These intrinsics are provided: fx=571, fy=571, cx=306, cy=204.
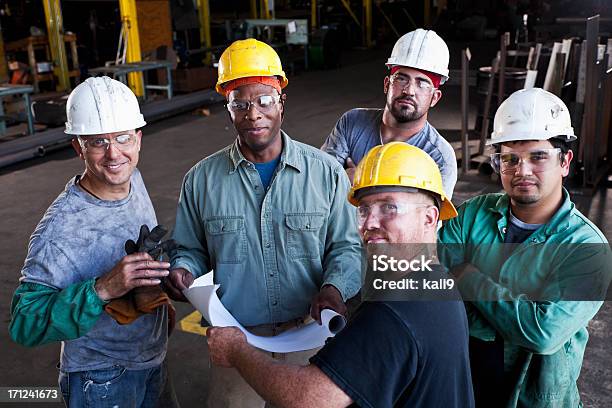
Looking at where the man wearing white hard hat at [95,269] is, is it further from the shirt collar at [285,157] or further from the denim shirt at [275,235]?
the shirt collar at [285,157]

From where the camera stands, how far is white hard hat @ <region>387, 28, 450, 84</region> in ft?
10.5

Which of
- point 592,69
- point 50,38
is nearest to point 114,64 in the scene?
point 50,38

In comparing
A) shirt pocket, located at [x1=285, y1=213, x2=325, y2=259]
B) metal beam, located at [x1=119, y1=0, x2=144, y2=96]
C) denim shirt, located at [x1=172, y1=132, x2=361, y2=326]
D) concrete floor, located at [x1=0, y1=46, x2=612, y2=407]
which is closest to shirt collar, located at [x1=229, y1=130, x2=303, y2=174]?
denim shirt, located at [x1=172, y1=132, x2=361, y2=326]

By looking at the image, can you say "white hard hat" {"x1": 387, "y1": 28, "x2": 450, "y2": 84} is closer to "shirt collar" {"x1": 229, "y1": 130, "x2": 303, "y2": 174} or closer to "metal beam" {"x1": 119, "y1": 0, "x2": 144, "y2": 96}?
"shirt collar" {"x1": 229, "y1": 130, "x2": 303, "y2": 174}

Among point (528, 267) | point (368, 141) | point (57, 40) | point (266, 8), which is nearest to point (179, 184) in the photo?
point (368, 141)

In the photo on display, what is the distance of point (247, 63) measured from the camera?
2375mm

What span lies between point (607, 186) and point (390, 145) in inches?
250

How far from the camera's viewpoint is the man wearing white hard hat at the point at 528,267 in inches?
72.4

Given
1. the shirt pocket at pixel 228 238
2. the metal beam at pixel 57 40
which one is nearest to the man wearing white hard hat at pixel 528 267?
the shirt pocket at pixel 228 238

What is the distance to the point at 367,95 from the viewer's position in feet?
41.7

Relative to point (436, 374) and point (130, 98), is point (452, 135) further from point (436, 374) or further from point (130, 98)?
point (436, 374)

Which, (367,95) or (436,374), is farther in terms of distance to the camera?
(367,95)

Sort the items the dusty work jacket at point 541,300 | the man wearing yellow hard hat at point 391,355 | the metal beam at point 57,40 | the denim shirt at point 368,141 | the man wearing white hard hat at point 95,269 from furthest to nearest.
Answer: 1. the metal beam at point 57,40
2. the denim shirt at point 368,141
3. the man wearing white hard hat at point 95,269
4. the dusty work jacket at point 541,300
5. the man wearing yellow hard hat at point 391,355

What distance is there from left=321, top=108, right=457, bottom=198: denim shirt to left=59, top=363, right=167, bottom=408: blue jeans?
5.35ft
